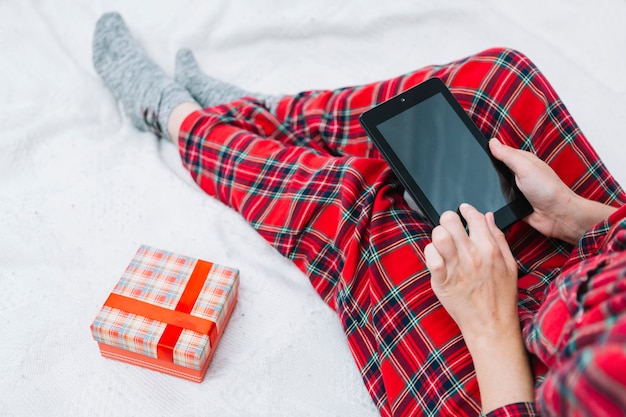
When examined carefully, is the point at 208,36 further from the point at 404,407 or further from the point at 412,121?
the point at 404,407

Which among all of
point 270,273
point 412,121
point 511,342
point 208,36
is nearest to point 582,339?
point 511,342

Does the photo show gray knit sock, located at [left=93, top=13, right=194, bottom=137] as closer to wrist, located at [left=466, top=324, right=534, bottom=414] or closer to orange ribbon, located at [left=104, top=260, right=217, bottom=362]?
orange ribbon, located at [left=104, top=260, right=217, bottom=362]

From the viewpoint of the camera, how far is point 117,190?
1.03 metres

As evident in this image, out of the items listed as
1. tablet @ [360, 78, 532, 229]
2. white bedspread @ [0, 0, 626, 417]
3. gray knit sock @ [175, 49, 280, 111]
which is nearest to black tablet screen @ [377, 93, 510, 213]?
tablet @ [360, 78, 532, 229]

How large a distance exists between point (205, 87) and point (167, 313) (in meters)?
0.58

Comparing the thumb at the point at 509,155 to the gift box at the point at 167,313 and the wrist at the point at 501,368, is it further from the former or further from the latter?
the gift box at the point at 167,313

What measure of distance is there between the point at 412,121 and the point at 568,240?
0.89ft

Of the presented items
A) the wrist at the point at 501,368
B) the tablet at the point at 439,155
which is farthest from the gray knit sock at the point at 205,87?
the wrist at the point at 501,368

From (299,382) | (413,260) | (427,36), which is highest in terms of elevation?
(427,36)

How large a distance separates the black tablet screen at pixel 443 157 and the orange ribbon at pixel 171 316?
344 mm

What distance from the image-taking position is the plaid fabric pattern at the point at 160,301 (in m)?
0.76

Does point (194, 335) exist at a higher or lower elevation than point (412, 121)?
lower

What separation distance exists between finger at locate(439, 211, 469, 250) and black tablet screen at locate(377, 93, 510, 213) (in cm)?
7

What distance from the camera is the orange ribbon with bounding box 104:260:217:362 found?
2.50 ft
